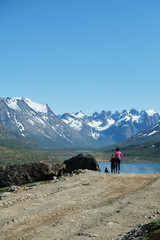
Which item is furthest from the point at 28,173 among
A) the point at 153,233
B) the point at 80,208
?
the point at 153,233

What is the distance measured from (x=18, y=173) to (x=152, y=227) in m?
31.9

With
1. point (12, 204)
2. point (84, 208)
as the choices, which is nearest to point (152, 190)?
point (84, 208)

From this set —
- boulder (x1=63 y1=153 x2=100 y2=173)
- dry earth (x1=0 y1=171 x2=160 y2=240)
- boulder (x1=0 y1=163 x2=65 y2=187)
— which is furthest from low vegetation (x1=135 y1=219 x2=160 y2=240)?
boulder (x1=63 y1=153 x2=100 y2=173)

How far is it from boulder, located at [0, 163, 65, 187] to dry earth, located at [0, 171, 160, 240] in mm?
11861

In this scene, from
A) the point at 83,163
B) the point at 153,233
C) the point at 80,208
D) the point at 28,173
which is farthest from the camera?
the point at 83,163

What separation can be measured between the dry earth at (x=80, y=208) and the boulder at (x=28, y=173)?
467 inches

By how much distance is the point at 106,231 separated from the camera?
52.3 feet

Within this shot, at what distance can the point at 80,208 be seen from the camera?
20922 mm

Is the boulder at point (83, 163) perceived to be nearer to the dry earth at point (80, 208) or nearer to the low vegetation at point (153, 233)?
the dry earth at point (80, 208)

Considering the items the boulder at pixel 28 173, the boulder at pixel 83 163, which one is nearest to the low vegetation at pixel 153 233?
the boulder at pixel 28 173

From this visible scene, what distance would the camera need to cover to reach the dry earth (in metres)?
16.6

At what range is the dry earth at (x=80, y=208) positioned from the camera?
16625 mm

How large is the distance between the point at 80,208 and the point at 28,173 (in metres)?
22.6

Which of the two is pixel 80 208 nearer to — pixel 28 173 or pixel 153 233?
pixel 153 233
